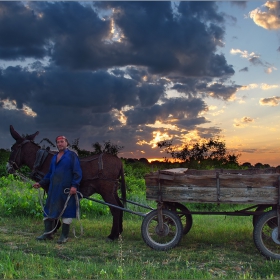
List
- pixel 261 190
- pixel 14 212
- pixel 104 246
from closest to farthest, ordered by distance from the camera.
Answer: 1. pixel 261 190
2. pixel 104 246
3. pixel 14 212

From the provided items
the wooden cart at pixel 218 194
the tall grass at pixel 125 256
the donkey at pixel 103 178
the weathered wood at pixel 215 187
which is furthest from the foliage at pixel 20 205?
the weathered wood at pixel 215 187

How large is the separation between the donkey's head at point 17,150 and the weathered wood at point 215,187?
3.13 metres

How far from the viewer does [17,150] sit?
9.34 metres

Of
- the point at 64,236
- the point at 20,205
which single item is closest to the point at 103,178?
the point at 64,236

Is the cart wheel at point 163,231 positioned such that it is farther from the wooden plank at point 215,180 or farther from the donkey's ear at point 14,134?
the donkey's ear at point 14,134

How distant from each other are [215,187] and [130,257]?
1846 mm

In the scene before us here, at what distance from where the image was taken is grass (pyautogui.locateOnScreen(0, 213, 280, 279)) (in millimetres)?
5742

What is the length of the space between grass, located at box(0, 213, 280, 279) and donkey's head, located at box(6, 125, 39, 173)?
1.50 metres

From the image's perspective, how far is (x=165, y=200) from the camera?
757 centimetres

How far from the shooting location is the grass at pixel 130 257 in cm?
574

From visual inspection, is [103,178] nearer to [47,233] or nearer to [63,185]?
[63,185]

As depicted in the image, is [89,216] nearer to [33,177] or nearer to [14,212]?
[14,212]

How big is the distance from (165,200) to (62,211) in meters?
2.09

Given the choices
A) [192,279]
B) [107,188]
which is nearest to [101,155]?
[107,188]
